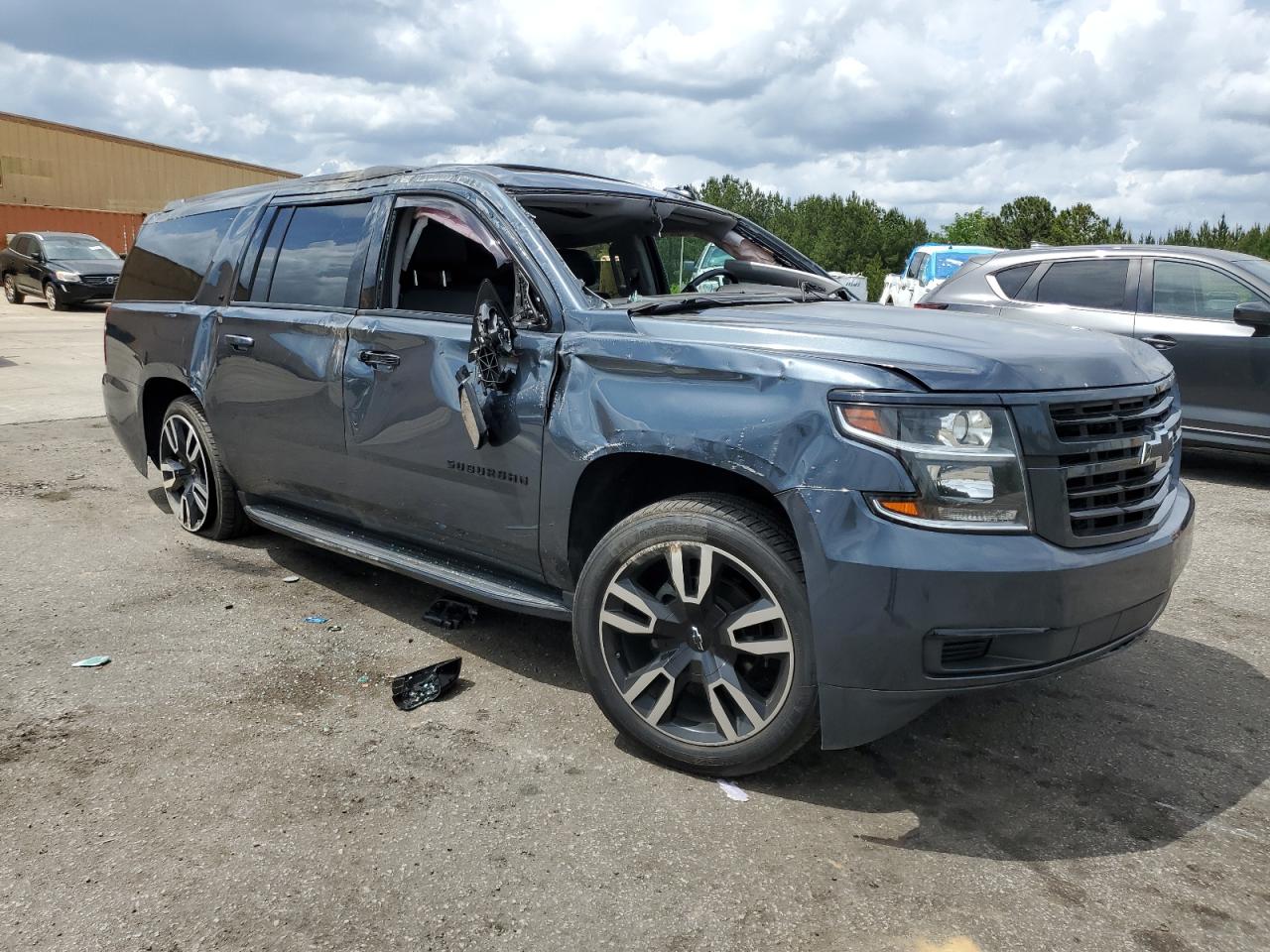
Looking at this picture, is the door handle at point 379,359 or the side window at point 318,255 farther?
the side window at point 318,255

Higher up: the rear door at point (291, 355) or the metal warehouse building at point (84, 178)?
the metal warehouse building at point (84, 178)

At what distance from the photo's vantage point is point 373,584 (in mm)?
4957

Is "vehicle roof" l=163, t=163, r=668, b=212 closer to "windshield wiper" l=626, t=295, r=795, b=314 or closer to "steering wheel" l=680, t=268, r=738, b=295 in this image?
"steering wheel" l=680, t=268, r=738, b=295

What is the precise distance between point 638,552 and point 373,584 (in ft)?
7.36

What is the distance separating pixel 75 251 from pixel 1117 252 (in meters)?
21.8

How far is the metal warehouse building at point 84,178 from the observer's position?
3897 centimetres

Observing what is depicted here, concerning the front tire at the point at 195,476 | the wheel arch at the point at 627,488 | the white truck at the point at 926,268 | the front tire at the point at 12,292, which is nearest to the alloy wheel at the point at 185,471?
the front tire at the point at 195,476

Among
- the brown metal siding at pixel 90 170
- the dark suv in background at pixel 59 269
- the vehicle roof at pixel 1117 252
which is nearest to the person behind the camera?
the vehicle roof at pixel 1117 252

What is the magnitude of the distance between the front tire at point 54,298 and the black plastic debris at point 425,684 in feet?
70.1

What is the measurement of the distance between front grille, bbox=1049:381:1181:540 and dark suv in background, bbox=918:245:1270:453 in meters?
4.65

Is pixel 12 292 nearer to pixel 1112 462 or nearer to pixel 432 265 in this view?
pixel 432 265

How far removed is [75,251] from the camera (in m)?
22.6

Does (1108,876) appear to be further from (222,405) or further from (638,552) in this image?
(222,405)

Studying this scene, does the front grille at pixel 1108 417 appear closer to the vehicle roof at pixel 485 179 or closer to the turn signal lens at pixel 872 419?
the turn signal lens at pixel 872 419
